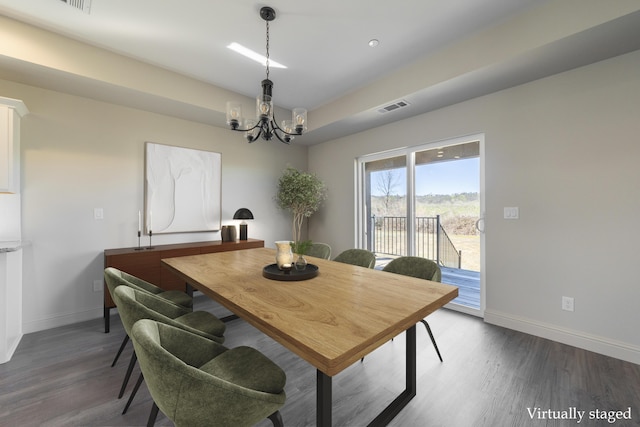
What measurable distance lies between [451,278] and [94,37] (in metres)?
5.04

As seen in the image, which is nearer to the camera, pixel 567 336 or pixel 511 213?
pixel 567 336

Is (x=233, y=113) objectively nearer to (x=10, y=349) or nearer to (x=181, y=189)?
(x=181, y=189)

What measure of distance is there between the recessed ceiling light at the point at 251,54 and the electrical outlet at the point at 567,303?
3658 millimetres

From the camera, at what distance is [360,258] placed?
8.60ft

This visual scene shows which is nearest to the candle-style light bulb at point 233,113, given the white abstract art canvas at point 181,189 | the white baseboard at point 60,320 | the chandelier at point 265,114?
the chandelier at point 265,114

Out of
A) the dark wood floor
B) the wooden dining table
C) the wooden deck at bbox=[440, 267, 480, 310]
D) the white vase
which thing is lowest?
the dark wood floor

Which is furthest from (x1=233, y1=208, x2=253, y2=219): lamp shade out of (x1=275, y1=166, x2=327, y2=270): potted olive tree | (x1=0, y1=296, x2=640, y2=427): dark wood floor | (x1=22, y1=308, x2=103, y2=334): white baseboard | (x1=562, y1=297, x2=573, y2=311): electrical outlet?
(x1=562, y1=297, x2=573, y2=311): electrical outlet

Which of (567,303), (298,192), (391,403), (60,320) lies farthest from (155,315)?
(567,303)

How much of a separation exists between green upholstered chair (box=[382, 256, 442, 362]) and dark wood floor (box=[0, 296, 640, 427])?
352mm

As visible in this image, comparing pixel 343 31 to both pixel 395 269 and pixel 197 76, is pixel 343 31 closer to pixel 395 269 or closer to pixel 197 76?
pixel 197 76

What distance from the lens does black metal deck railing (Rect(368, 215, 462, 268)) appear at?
3.34 metres

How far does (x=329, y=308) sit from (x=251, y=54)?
Result: 264cm

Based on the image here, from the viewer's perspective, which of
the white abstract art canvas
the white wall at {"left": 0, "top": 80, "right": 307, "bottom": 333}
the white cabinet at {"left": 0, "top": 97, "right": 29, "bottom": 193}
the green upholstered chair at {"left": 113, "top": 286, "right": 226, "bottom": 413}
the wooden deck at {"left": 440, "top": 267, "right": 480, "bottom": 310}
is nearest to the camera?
the green upholstered chair at {"left": 113, "top": 286, "right": 226, "bottom": 413}

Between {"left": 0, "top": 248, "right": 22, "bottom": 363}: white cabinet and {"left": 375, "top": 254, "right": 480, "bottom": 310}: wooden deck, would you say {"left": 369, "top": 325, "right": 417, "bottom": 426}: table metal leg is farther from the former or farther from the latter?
{"left": 0, "top": 248, "right": 22, "bottom": 363}: white cabinet
